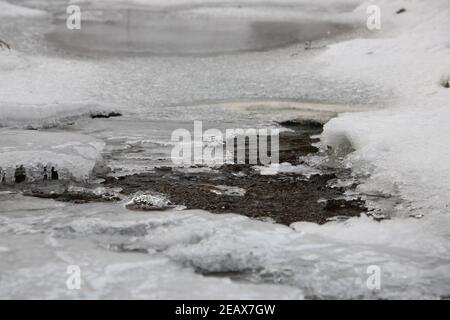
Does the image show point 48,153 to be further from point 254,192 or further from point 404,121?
point 404,121

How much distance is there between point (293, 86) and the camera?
8.84 m

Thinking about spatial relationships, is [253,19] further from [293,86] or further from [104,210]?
[104,210]

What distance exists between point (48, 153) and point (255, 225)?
227cm

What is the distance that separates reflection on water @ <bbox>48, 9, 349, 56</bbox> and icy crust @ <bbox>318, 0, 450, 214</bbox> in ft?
6.53

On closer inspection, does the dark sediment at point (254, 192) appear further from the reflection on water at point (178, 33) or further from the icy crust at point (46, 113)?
the reflection on water at point (178, 33)

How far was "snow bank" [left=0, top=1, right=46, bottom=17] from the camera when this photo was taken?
1491 centimetres

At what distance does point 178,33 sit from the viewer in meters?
13.4

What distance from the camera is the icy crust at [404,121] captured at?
16.7 ft

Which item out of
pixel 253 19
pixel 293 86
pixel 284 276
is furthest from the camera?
pixel 253 19

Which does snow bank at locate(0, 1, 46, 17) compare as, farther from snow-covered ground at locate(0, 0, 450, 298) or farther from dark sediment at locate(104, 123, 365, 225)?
dark sediment at locate(104, 123, 365, 225)

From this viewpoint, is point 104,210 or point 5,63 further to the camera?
point 5,63

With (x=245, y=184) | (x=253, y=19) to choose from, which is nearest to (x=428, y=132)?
(x=245, y=184)
